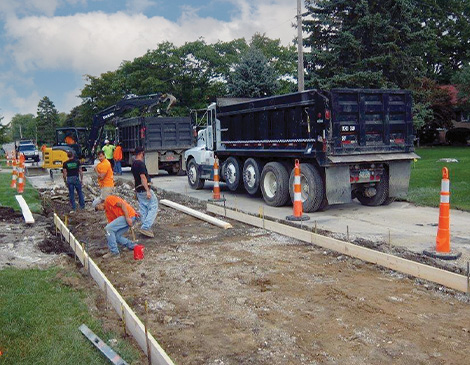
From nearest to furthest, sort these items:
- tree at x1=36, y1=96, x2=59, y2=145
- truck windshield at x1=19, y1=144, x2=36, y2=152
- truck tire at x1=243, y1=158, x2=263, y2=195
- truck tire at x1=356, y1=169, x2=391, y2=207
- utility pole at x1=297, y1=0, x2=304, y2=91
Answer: truck tire at x1=356, y1=169, x2=391, y2=207
truck tire at x1=243, y1=158, x2=263, y2=195
utility pole at x1=297, y1=0, x2=304, y2=91
truck windshield at x1=19, y1=144, x2=36, y2=152
tree at x1=36, y1=96, x2=59, y2=145

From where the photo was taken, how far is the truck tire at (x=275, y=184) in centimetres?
1230

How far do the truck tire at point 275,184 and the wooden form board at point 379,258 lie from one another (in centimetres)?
237

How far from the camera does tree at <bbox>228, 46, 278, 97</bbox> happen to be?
2991 cm

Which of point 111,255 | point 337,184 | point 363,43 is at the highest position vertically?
point 363,43

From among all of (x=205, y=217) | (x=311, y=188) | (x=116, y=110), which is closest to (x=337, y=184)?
(x=311, y=188)

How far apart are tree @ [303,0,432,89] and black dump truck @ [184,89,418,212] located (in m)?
14.6

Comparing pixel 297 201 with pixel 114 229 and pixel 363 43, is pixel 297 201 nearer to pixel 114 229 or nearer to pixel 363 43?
pixel 114 229

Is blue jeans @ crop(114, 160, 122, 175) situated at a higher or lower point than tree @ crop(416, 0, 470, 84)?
lower

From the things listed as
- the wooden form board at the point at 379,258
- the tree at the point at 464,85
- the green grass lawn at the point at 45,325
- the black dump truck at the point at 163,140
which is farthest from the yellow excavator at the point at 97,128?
the tree at the point at 464,85

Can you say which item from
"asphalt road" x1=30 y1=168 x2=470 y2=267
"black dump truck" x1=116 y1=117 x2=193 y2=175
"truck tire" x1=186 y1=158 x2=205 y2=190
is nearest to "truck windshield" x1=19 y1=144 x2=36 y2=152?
"black dump truck" x1=116 y1=117 x2=193 y2=175

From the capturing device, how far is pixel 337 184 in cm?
1097

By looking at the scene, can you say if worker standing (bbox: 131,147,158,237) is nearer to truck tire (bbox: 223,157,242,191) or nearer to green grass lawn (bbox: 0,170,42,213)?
green grass lawn (bbox: 0,170,42,213)

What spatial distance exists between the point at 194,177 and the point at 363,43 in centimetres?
1568

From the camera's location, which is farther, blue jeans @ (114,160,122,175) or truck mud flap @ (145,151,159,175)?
blue jeans @ (114,160,122,175)
